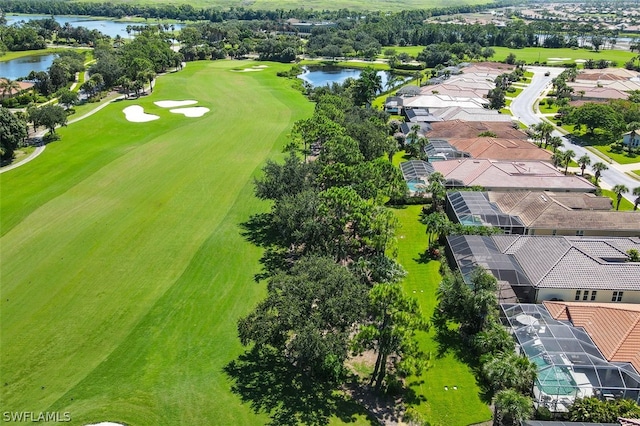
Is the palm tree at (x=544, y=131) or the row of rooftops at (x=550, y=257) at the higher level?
the palm tree at (x=544, y=131)

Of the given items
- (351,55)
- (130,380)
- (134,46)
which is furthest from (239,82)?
(130,380)

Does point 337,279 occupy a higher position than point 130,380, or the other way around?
point 337,279

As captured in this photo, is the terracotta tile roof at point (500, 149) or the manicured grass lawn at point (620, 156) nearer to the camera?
the terracotta tile roof at point (500, 149)

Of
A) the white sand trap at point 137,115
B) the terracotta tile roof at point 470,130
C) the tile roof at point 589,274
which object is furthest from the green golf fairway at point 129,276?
the terracotta tile roof at point 470,130

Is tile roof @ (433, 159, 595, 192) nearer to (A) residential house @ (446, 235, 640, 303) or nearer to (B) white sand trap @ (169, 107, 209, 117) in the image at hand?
(A) residential house @ (446, 235, 640, 303)

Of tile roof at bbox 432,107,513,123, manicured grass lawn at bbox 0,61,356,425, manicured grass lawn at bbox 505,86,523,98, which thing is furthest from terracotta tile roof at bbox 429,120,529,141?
manicured grass lawn at bbox 505,86,523,98

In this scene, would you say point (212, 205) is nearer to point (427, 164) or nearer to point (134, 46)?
point (427, 164)

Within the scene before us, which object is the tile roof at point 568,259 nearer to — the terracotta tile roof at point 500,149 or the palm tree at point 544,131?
the terracotta tile roof at point 500,149
